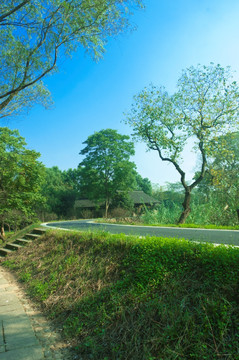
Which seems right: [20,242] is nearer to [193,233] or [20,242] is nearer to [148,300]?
[193,233]

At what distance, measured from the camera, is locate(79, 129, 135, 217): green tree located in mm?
30219

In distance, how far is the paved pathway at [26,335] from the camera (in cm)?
310

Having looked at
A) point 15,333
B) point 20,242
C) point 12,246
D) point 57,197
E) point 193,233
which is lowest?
point 15,333

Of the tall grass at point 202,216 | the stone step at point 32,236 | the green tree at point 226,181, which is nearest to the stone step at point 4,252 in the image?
the stone step at point 32,236

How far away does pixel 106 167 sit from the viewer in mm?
30094

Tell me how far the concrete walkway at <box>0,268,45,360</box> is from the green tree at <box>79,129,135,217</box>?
24820mm

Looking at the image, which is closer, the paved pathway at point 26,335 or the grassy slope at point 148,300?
the grassy slope at point 148,300

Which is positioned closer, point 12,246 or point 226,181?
point 12,246

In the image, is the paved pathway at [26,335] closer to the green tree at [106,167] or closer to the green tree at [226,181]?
the green tree at [226,181]

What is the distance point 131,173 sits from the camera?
103 feet

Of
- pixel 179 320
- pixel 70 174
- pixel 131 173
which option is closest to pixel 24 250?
pixel 179 320

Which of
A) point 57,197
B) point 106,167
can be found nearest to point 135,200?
point 106,167

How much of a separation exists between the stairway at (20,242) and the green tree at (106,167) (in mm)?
19673

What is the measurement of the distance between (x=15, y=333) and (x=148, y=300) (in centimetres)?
219
